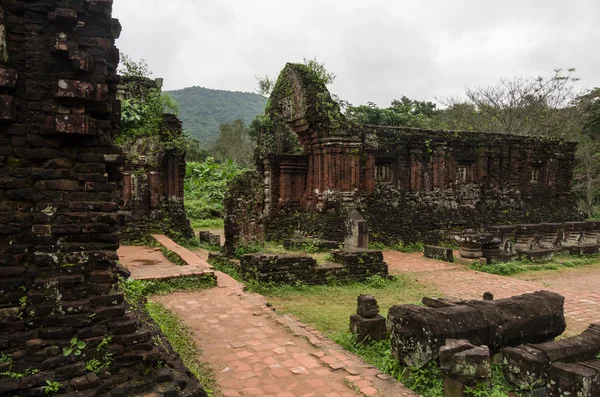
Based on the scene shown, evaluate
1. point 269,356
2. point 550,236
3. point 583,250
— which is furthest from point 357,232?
point 583,250

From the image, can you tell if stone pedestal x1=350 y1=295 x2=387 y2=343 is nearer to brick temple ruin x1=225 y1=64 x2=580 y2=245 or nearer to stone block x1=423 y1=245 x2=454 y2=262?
brick temple ruin x1=225 y1=64 x2=580 y2=245

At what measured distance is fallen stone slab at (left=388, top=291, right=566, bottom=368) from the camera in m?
4.57

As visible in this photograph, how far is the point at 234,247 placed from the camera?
10.8 m

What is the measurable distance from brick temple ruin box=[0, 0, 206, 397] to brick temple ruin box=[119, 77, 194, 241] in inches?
407

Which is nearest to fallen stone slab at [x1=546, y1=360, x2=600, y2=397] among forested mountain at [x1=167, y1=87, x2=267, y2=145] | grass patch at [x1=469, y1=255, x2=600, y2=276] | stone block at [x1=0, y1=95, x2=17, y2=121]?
stone block at [x1=0, y1=95, x2=17, y2=121]

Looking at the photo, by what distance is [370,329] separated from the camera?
5.62 metres

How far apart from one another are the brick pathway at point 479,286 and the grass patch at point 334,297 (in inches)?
25.5

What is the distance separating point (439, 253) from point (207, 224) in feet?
37.7

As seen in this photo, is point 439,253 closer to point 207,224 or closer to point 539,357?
point 539,357

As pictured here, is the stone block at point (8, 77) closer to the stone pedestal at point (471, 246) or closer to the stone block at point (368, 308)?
the stone block at point (368, 308)

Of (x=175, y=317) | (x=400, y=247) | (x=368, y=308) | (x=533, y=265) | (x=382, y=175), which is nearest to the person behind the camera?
(x=368, y=308)

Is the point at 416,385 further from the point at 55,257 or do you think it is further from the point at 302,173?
the point at 302,173

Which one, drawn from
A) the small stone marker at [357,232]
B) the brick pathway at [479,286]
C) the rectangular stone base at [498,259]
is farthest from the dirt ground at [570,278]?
the small stone marker at [357,232]

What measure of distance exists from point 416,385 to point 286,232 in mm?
10424
